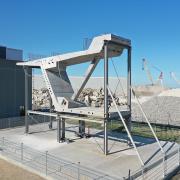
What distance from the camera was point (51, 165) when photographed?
1645cm

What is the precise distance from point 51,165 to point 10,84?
17.5 metres

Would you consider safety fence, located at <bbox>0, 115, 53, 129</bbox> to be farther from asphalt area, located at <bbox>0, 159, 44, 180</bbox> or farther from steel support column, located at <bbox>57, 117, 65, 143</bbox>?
asphalt area, located at <bbox>0, 159, 44, 180</bbox>

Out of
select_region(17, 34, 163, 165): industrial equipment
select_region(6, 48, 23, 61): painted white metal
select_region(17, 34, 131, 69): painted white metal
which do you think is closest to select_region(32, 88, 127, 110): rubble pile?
select_region(6, 48, 23, 61): painted white metal

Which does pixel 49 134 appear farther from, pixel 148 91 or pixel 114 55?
pixel 148 91

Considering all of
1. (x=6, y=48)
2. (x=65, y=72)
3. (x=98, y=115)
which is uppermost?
(x=6, y=48)

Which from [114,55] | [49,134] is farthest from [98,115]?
[49,134]

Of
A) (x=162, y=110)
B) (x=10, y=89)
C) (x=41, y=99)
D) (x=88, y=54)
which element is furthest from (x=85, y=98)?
(x=88, y=54)

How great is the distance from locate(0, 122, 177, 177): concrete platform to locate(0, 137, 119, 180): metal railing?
81 centimetres

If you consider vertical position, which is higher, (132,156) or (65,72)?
(65,72)

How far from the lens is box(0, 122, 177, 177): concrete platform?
16812 mm

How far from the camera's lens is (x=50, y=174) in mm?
15375

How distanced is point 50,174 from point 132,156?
579cm

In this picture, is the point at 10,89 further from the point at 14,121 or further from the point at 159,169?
the point at 159,169

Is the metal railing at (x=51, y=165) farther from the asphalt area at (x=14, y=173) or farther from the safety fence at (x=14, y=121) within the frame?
the safety fence at (x=14, y=121)
